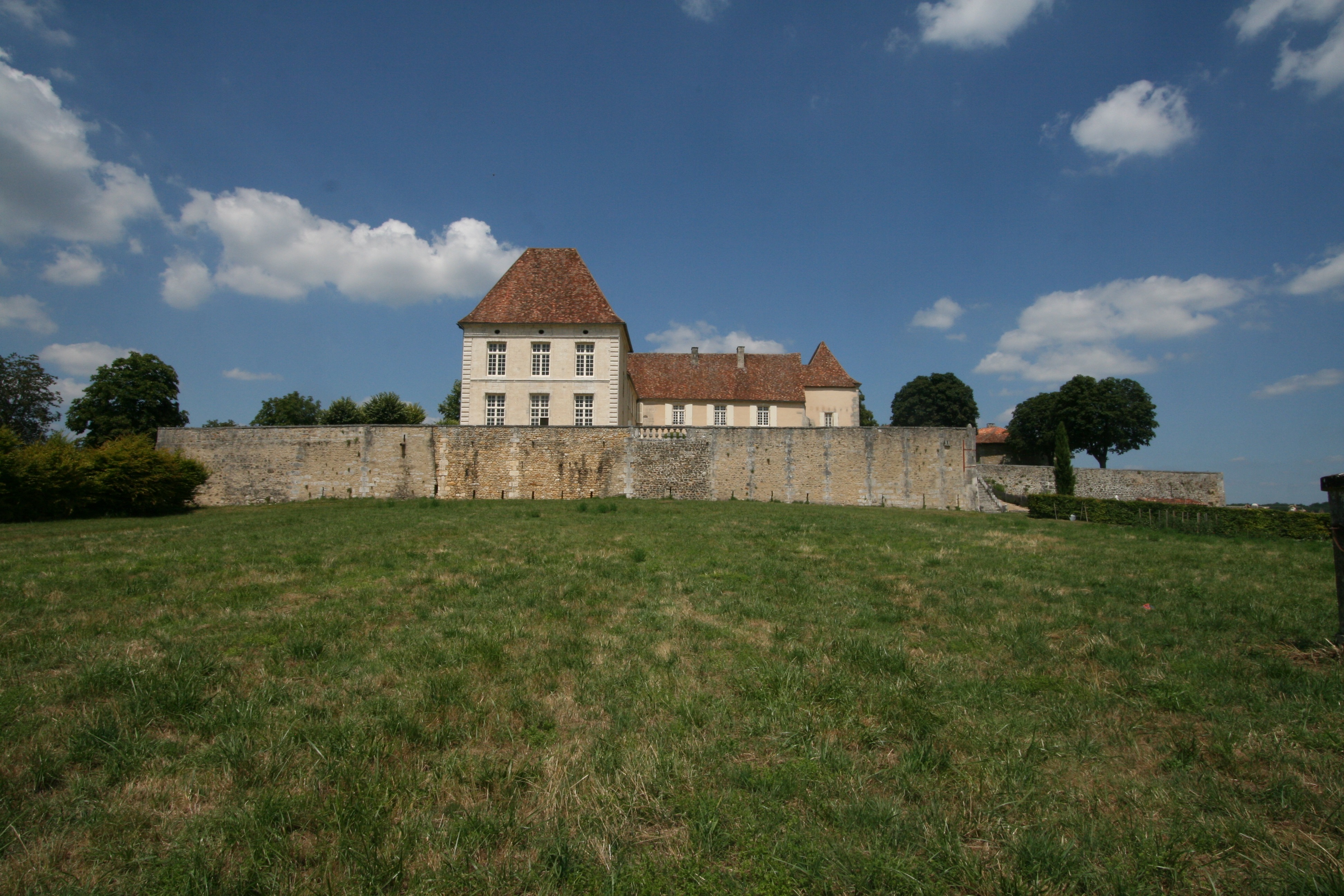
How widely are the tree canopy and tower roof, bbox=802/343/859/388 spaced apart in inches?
1095

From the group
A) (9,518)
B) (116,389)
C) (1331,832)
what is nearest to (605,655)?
(1331,832)

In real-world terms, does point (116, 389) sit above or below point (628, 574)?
above

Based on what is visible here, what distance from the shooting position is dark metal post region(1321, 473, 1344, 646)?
4969 millimetres

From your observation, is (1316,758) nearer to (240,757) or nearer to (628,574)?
(240,757)

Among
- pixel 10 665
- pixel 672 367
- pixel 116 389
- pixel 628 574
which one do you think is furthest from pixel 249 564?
pixel 116 389

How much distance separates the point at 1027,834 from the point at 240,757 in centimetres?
386

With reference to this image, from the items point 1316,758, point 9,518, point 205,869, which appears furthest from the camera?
point 9,518

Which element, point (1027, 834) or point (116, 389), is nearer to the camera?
point (1027, 834)

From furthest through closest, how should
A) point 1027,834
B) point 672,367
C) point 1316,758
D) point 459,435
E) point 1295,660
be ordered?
point 672,367
point 459,435
point 1295,660
point 1316,758
point 1027,834

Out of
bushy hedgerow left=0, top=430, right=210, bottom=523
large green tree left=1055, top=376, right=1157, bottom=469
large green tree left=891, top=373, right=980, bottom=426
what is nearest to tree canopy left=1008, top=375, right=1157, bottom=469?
large green tree left=1055, top=376, right=1157, bottom=469

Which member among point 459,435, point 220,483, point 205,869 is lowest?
point 205,869

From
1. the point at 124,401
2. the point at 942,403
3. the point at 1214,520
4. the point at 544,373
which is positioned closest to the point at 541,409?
the point at 544,373

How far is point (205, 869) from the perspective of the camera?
91.3 inches

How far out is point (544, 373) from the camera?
100ft
